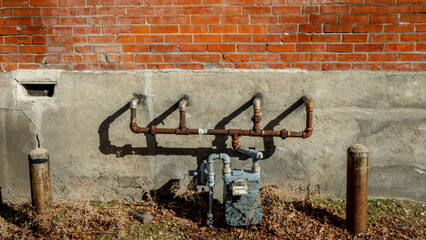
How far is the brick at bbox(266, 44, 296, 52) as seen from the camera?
4168mm

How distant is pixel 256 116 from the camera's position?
4.09m

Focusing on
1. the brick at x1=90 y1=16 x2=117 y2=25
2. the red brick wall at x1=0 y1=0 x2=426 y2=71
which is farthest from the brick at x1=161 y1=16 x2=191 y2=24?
the brick at x1=90 y1=16 x2=117 y2=25

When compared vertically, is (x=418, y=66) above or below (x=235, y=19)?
below

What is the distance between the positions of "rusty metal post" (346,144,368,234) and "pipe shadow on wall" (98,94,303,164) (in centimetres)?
89

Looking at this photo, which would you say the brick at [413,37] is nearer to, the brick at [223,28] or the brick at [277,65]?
the brick at [277,65]

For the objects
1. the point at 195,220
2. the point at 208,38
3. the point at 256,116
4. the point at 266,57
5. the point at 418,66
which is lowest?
the point at 195,220

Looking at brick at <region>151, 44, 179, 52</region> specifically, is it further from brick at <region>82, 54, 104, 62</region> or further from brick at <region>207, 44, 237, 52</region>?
brick at <region>82, 54, 104, 62</region>

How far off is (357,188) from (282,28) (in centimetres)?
178

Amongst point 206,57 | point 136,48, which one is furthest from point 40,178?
point 206,57

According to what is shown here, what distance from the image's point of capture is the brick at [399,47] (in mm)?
4113

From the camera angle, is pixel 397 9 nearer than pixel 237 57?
Yes

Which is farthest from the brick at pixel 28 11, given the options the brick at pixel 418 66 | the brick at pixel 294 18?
the brick at pixel 418 66

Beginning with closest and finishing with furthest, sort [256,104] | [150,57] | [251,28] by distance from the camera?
[256,104]
[251,28]
[150,57]

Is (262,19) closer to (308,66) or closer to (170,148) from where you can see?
(308,66)
